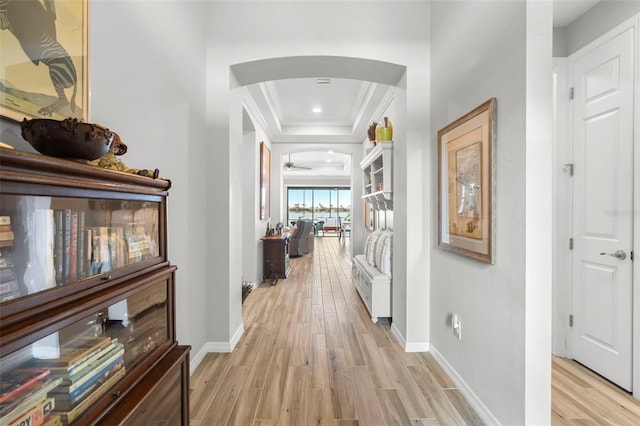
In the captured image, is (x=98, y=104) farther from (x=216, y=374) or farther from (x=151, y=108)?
(x=216, y=374)

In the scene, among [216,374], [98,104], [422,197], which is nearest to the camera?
[98,104]

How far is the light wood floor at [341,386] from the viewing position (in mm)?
1812

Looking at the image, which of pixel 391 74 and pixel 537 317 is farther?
pixel 391 74

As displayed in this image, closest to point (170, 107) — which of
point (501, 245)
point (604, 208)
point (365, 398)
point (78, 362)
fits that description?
point (78, 362)

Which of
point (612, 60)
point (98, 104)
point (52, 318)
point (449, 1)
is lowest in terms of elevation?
point (52, 318)

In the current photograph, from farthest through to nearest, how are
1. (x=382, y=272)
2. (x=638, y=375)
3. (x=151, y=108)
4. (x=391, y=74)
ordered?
1. (x=382, y=272)
2. (x=391, y=74)
3. (x=638, y=375)
4. (x=151, y=108)

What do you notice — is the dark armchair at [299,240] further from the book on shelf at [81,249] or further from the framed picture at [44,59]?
the book on shelf at [81,249]

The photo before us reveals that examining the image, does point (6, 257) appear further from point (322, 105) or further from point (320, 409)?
point (322, 105)

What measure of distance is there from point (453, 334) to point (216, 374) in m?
1.90

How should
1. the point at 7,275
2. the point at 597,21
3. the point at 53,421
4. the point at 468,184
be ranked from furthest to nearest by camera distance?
the point at 597,21 → the point at 468,184 → the point at 53,421 → the point at 7,275

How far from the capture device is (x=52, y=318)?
2.40 ft

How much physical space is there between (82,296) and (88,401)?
339mm

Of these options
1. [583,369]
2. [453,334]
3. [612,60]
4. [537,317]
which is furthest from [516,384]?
[612,60]

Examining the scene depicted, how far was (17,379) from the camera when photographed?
28.1 inches
